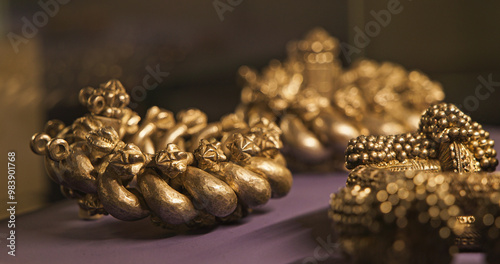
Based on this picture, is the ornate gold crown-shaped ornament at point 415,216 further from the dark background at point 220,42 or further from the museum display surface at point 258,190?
the dark background at point 220,42

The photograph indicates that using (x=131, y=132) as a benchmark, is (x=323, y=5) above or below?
above

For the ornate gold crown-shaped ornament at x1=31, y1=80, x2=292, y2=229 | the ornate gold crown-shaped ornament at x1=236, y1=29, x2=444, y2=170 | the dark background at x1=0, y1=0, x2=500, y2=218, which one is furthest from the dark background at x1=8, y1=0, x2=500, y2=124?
the ornate gold crown-shaped ornament at x1=31, y1=80, x2=292, y2=229

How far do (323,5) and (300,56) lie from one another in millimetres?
838

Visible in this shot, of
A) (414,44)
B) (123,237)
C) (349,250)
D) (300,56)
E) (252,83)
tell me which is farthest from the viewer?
(414,44)

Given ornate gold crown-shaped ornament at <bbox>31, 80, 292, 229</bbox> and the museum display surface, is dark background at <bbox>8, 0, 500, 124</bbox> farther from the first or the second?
ornate gold crown-shaped ornament at <bbox>31, 80, 292, 229</bbox>

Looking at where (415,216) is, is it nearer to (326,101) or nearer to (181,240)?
(181,240)

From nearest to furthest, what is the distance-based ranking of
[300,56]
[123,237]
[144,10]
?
[123,237]
[300,56]
[144,10]

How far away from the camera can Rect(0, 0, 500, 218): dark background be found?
150 centimetres

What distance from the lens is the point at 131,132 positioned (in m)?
0.84

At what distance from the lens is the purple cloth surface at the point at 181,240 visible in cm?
69

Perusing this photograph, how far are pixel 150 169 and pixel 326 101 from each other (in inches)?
21.6

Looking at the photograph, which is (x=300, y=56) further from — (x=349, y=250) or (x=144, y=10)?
(x=349, y=250)

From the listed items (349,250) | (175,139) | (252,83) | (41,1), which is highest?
(41,1)

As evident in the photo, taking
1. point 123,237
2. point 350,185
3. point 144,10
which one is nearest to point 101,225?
point 123,237
